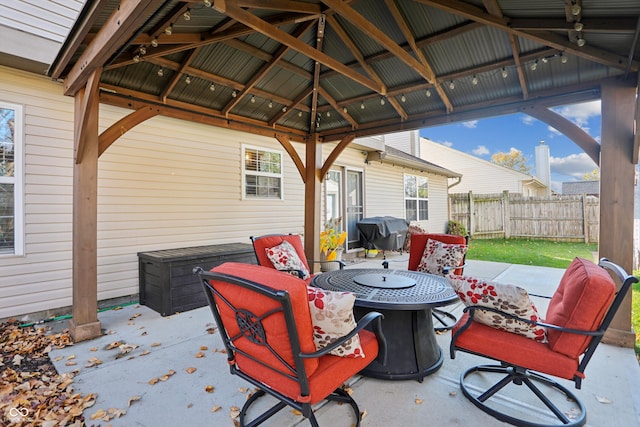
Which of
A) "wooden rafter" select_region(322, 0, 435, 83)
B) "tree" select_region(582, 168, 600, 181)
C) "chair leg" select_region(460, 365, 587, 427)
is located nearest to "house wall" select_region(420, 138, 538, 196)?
"wooden rafter" select_region(322, 0, 435, 83)

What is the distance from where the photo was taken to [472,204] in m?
13.9

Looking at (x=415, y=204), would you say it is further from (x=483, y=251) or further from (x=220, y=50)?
(x=220, y=50)

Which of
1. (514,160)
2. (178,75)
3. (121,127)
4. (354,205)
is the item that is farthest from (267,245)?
(514,160)

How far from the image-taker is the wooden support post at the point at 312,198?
6.20 metres

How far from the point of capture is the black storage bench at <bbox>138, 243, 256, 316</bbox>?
14.1 feet

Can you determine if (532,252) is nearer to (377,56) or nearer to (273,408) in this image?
(377,56)

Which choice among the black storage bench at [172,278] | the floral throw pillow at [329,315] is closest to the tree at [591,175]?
the black storage bench at [172,278]

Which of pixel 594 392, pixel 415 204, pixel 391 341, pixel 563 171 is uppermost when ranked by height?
pixel 563 171

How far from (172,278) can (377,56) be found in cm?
415

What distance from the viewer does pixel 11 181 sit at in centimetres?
381

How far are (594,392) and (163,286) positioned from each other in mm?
4761

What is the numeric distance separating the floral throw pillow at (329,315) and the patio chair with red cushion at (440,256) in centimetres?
259

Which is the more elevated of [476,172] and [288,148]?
[476,172]

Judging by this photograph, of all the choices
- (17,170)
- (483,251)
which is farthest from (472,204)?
(17,170)
